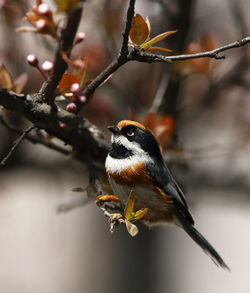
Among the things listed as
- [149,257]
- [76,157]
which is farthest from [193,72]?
[149,257]

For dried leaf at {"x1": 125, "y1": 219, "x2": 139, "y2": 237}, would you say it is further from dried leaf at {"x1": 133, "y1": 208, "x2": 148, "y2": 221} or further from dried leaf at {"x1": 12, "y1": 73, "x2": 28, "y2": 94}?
dried leaf at {"x1": 12, "y1": 73, "x2": 28, "y2": 94}

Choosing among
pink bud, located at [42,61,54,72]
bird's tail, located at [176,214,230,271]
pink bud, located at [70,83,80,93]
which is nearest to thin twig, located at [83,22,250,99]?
pink bud, located at [70,83,80,93]

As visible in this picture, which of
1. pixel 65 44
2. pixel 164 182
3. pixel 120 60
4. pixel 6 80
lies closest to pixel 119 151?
pixel 164 182

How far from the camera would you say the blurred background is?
3.67 m

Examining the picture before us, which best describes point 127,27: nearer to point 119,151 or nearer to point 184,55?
point 184,55

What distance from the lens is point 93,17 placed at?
13.8 feet

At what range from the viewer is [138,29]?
167 centimetres

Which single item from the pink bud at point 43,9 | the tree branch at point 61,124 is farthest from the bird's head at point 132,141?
the pink bud at point 43,9

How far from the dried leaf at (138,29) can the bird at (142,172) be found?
1.04 m

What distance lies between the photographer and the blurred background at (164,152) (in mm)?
3670

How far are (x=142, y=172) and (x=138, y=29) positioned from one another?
47.1 inches

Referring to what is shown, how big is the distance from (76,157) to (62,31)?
1.16 m

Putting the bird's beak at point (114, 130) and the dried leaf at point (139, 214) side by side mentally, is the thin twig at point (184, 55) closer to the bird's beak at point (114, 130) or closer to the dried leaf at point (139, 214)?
the dried leaf at point (139, 214)

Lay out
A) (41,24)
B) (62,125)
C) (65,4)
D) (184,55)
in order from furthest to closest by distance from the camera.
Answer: (62,125), (184,55), (41,24), (65,4)
